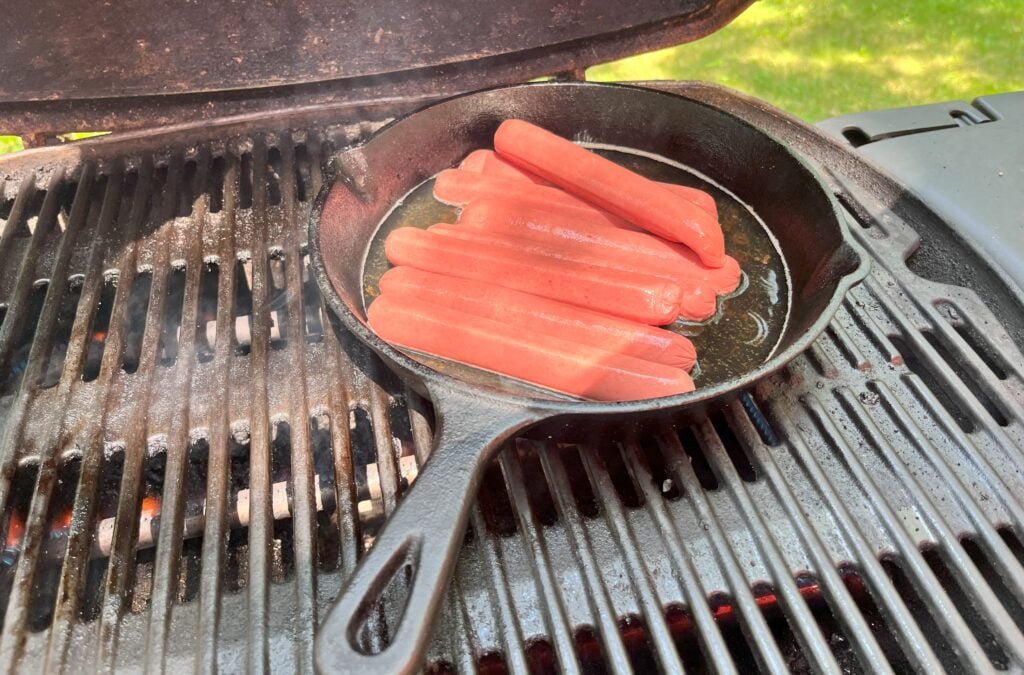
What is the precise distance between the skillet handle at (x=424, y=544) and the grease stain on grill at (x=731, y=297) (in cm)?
42

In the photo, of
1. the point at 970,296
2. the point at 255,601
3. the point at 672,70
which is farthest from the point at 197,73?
the point at 672,70

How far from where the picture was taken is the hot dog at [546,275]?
1.85m

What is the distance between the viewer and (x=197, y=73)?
8.23 ft

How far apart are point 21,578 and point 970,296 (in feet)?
8.61

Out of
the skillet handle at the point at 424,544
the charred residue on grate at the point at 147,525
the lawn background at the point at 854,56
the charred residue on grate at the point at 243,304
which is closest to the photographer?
the skillet handle at the point at 424,544

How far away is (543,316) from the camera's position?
1.79 meters

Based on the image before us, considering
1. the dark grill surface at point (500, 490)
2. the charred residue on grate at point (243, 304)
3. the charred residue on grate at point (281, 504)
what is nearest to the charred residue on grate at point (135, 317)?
the dark grill surface at point (500, 490)

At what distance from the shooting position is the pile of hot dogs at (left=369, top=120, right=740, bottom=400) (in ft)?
5.58

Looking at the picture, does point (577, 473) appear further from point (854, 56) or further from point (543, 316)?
point (854, 56)

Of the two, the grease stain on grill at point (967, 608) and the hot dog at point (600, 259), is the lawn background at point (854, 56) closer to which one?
the hot dog at point (600, 259)

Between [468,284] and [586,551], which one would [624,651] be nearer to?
[586,551]

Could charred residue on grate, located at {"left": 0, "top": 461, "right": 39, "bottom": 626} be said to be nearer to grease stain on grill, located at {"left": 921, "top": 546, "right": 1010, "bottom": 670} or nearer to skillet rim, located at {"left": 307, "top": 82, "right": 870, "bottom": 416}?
skillet rim, located at {"left": 307, "top": 82, "right": 870, "bottom": 416}

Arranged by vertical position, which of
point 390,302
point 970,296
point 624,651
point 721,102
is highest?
point 721,102

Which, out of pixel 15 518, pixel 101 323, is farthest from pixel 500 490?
pixel 101 323
